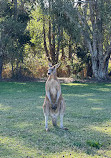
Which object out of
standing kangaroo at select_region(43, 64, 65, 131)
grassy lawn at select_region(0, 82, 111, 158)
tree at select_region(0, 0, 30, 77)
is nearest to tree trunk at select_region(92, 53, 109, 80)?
tree at select_region(0, 0, 30, 77)

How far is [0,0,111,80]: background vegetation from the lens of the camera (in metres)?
22.2

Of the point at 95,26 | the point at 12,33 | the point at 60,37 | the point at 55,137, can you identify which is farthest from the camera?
the point at 60,37

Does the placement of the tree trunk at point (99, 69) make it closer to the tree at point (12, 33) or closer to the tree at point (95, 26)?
the tree at point (95, 26)

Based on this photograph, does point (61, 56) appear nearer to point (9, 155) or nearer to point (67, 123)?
point (67, 123)

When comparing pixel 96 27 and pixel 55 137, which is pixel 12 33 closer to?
pixel 96 27

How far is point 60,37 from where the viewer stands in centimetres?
2480

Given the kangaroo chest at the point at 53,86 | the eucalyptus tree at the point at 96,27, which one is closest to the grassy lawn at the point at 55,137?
the kangaroo chest at the point at 53,86

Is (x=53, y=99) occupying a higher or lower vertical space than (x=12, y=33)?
lower

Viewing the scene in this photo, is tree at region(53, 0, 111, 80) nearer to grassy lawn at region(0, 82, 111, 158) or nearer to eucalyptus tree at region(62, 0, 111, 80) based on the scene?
eucalyptus tree at region(62, 0, 111, 80)

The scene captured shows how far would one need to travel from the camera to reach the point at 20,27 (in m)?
22.7

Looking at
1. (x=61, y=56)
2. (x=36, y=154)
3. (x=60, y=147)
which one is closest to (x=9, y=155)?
(x=36, y=154)

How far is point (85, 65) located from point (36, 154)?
2118cm

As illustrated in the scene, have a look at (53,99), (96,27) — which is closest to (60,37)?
(96,27)

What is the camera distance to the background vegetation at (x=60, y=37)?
2225 centimetres
